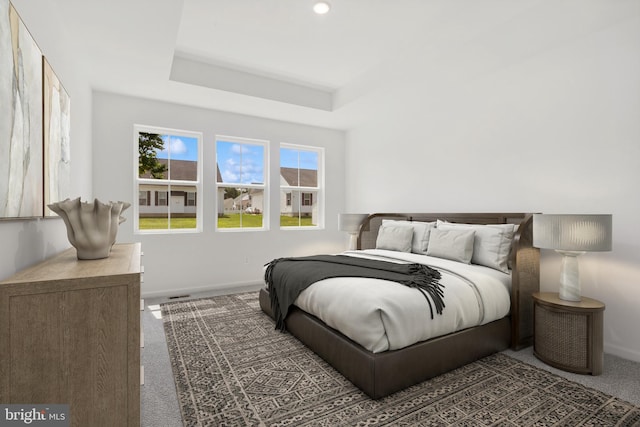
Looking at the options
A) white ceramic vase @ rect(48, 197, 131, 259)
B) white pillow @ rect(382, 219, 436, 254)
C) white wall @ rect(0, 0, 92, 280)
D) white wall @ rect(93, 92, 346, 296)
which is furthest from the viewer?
white wall @ rect(93, 92, 346, 296)

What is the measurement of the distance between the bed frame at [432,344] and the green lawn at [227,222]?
192 cm

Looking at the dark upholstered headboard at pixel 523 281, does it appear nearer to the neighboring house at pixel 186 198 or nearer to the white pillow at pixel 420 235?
the white pillow at pixel 420 235

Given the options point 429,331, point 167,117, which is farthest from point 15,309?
point 167,117

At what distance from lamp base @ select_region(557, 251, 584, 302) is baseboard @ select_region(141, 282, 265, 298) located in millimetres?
3624

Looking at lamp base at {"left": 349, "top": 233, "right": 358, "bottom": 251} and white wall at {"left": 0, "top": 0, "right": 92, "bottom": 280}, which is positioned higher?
white wall at {"left": 0, "top": 0, "right": 92, "bottom": 280}

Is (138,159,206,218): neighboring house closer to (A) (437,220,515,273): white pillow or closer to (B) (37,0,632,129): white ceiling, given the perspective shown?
(B) (37,0,632,129): white ceiling

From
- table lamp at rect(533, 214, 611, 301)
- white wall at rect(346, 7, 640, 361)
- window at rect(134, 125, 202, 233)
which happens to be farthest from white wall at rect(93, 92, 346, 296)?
table lamp at rect(533, 214, 611, 301)

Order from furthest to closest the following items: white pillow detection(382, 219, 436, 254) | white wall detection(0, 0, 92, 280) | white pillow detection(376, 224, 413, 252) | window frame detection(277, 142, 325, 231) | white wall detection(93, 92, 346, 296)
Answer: window frame detection(277, 142, 325, 231) → white wall detection(93, 92, 346, 296) → white pillow detection(376, 224, 413, 252) → white pillow detection(382, 219, 436, 254) → white wall detection(0, 0, 92, 280)

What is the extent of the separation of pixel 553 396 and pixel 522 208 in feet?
5.98

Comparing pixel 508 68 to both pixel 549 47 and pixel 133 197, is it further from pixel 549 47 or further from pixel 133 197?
pixel 133 197

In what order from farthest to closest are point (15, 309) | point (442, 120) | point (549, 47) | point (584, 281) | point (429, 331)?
point (442, 120) < point (549, 47) < point (584, 281) < point (429, 331) < point (15, 309)

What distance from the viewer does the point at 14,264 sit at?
1.40 meters

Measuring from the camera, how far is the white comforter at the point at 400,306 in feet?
6.15

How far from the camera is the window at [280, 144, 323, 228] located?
5.20 meters
